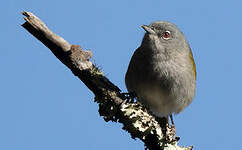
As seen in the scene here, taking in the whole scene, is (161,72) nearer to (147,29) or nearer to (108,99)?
Answer: (147,29)

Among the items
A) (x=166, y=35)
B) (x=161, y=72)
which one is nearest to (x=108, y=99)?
(x=161, y=72)

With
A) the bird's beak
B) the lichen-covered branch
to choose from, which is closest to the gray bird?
the bird's beak

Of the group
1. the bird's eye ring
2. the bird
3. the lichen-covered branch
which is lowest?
the lichen-covered branch

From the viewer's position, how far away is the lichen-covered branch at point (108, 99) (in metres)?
5.29

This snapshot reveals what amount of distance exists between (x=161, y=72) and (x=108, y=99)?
2.16 metres

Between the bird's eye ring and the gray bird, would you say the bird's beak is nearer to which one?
the gray bird

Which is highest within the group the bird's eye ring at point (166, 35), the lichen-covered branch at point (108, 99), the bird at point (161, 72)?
the bird's eye ring at point (166, 35)

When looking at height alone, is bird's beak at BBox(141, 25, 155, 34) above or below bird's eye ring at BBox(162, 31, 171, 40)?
below

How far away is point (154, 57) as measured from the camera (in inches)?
292

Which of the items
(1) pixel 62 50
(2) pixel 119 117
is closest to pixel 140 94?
(2) pixel 119 117

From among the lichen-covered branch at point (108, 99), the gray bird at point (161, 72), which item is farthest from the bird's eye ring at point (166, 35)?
the lichen-covered branch at point (108, 99)

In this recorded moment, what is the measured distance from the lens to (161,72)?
732cm

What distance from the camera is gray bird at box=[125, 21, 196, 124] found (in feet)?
24.1

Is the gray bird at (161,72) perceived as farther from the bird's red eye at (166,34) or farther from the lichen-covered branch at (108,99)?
the lichen-covered branch at (108,99)
